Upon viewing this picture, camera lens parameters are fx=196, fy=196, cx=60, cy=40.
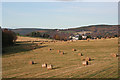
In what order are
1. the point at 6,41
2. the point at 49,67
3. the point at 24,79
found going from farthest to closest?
1. the point at 6,41
2. the point at 49,67
3. the point at 24,79

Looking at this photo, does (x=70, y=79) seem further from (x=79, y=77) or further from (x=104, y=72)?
(x=104, y=72)

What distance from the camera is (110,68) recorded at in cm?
1658

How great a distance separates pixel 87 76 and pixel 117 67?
148 inches

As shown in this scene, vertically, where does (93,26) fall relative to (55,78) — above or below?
above

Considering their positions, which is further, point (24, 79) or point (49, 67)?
point (49, 67)

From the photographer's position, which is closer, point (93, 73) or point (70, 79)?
point (70, 79)

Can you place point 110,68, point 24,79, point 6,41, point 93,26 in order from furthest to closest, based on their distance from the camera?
point 93,26 → point 6,41 → point 110,68 → point 24,79

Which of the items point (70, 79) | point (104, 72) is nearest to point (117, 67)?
point (104, 72)

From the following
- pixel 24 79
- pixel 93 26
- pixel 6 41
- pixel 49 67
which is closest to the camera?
pixel 24 79

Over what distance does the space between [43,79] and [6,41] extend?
46203 millimetres

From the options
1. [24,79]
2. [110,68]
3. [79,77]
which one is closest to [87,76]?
[79,77]

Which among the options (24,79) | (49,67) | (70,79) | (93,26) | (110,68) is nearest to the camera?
(70,79)

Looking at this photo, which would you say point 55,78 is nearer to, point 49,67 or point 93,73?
point 93,73

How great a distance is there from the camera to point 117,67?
661 inches
